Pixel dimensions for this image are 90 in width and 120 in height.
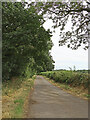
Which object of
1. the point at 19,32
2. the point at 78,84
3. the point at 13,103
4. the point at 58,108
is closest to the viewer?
the point at 58,108

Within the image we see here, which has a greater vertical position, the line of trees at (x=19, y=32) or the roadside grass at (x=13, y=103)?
the line of trees at (x=19, y=32)

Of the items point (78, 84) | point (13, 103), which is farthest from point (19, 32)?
point (78, 84)

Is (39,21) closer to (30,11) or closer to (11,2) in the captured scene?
(30,11)

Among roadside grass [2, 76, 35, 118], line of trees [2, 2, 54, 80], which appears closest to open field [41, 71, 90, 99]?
roadside grass [2, 76, 35, 118]

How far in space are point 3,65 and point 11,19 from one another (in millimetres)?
4681

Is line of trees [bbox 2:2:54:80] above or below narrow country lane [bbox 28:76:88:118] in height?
above

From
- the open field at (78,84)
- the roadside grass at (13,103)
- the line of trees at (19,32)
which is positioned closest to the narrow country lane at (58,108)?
the roadside grass at (13,103)

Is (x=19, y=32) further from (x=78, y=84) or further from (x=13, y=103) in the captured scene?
(x=78, y=84)

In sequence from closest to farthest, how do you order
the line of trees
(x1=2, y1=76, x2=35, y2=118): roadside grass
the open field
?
(x1=2, y1=76, x2=35, y2=118): roadside grass < the line of trees < the open field

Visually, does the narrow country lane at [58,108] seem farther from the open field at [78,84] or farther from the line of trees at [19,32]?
the line of trees at [19,32]

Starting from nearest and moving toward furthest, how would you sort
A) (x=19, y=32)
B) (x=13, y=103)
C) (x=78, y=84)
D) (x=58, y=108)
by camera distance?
(x=58, y=108) → (x=13, y=103) → (x=19, y=32) → (x=78, y=84)

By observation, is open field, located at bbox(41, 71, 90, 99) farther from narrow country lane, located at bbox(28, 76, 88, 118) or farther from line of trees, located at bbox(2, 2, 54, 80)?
line of trees, located at bbox(2, 2, 54, 80)

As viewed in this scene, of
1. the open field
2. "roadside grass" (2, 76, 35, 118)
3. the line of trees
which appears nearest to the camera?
"roadside grass" (2, 76, 35, 118)

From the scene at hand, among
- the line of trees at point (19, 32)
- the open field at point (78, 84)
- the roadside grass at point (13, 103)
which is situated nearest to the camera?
the roadside grass at point (13, 103)
